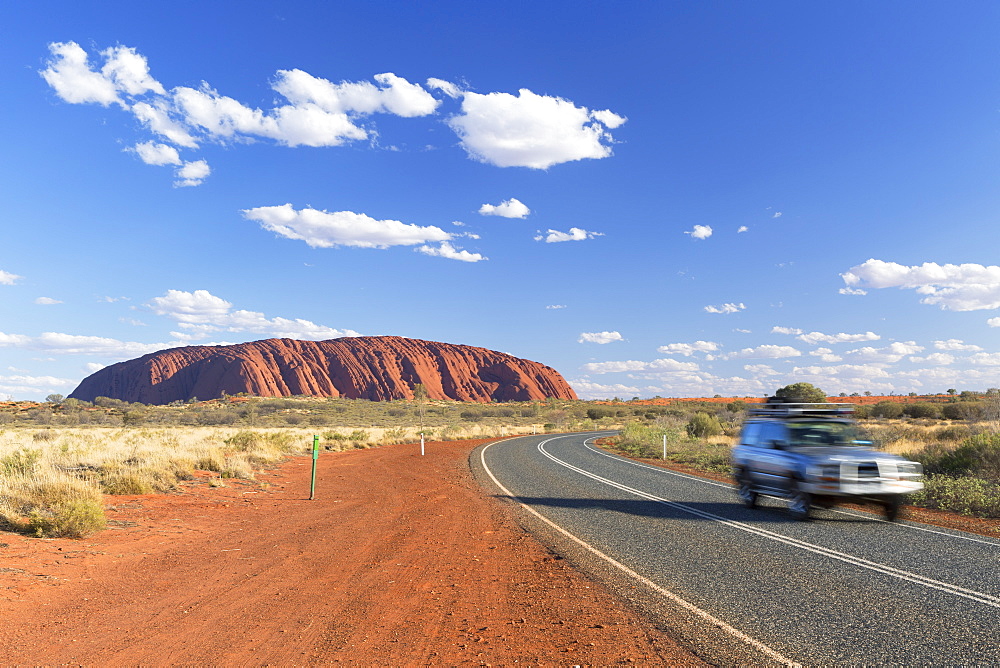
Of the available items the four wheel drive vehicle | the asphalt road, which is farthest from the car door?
the asphalt road

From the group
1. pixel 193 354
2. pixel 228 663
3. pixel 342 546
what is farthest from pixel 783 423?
pixel 193 354

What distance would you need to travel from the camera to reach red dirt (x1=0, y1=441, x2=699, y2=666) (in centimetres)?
514

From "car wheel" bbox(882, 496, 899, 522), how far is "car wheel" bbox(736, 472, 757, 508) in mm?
2387

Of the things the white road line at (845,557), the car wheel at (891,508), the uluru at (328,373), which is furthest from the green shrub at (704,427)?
the uluru at (328,373)

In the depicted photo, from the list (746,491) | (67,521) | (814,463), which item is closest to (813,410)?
(814,463)

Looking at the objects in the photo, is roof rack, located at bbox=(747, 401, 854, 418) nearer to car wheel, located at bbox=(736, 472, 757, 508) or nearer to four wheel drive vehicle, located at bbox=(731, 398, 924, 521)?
four wheel drive vehicle, located at bbox=(731, 398, 924, 521)

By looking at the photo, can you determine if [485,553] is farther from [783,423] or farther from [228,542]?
[783,423]

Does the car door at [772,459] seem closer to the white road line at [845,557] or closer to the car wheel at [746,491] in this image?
the car wheel at [746,491]

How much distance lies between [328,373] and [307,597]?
497 feet

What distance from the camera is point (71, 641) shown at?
5.38 meters

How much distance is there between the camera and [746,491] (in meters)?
12.6

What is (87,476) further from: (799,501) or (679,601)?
(799,501)

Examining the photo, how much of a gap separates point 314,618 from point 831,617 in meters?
5.42

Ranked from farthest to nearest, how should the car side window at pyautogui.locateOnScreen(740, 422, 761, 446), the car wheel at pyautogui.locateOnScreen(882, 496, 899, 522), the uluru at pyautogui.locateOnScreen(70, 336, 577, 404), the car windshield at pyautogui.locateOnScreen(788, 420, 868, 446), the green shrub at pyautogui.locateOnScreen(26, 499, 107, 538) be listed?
the uluru at pyautogui.locateOnScreen(70, 336, 577, 404)
the car side window at pyautogui.locateOnScreen(740, 422, 761, 446)
the car windshield at pyautogui.locateOnScreen(788, 420, 868, 446)
the car wheel at pyautogui.locateOnScreen(882, 496, 899, 522)
the green shrub at pyautogui.locateOnScreen(26, 499, 107, 538)
